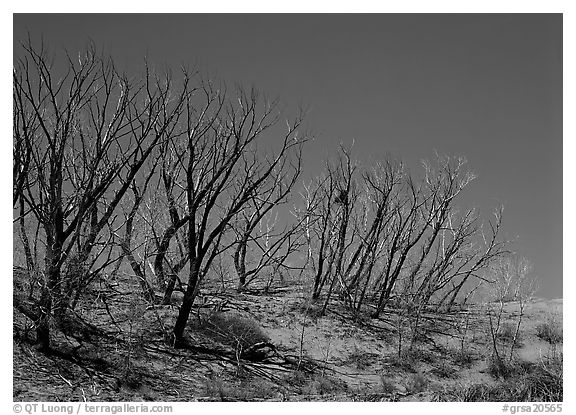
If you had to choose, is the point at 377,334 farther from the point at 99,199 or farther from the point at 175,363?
the point at 99,199

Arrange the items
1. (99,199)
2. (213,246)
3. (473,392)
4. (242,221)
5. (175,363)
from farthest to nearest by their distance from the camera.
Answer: (242,221), (213,246), (99,199), (175,363), (473,392)

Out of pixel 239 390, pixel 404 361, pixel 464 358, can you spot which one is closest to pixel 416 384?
pixel 404 361

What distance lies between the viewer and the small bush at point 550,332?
21312 millimetres

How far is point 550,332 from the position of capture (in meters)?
21.5

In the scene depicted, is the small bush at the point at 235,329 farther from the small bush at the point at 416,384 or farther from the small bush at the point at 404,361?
the small bush at the point at 416,384

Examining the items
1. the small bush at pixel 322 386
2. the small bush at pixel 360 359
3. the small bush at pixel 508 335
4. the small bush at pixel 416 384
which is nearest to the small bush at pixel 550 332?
the small bush at pixel 508 335

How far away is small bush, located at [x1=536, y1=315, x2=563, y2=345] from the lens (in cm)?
2131

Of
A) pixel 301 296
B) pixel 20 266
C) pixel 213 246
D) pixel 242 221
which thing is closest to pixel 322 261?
pixel 301 296

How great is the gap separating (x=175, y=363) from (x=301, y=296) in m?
6.07

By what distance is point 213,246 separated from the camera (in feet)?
64.8

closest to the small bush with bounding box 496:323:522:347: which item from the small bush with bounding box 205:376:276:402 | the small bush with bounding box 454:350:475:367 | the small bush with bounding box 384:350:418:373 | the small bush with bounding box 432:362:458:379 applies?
the small bush with bounding box 454:350:475:367

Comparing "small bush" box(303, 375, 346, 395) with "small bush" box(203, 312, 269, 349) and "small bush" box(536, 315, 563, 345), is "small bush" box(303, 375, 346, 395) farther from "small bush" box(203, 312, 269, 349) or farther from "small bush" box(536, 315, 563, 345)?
"small bush" box(536, 315, 563, 345)

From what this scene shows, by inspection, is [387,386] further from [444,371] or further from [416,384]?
[444,371]

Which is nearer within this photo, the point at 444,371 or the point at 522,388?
the point at 522,388
